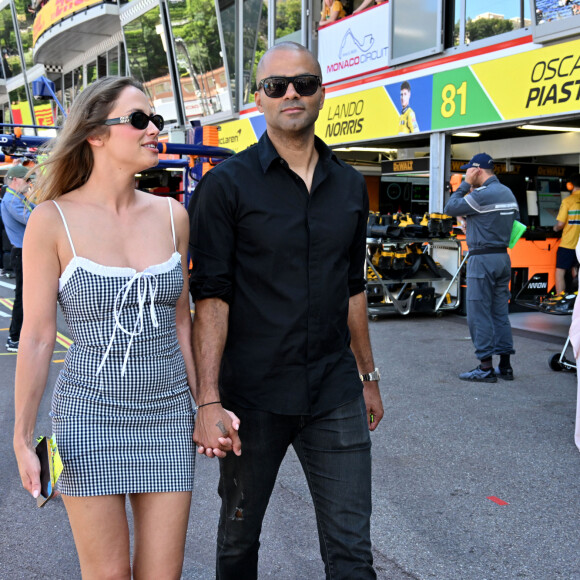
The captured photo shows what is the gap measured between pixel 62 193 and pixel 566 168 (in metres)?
15.3

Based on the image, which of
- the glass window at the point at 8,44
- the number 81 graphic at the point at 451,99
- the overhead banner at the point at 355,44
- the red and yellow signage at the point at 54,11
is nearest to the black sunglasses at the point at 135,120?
the number 81 graphic at the point at 451,99

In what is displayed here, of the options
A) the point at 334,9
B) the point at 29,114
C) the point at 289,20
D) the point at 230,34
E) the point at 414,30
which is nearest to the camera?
the point at 414,30

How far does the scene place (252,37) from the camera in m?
19.5

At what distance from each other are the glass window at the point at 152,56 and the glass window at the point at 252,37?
14.9 ft

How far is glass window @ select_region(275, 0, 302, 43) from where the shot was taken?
16781 millimetres

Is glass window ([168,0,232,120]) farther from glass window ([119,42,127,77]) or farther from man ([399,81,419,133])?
man ([399,81,419,133])

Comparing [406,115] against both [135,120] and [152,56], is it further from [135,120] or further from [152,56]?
[152,56]

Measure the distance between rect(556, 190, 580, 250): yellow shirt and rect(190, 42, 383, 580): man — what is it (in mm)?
10026

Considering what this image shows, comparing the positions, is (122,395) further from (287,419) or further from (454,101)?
(454,101)

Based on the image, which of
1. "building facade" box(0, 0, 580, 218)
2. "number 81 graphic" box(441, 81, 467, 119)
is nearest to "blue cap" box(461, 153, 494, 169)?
"building facade" box(0, 0, 580, 218)

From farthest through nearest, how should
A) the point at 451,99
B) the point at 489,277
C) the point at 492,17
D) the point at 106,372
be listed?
the point at 451,99 → the point at 492,17 → the point at 489,277 → the point at 106,372

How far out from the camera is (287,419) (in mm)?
2414

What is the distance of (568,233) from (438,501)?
8537 mm

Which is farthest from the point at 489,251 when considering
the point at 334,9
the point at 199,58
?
the point at 199,58
